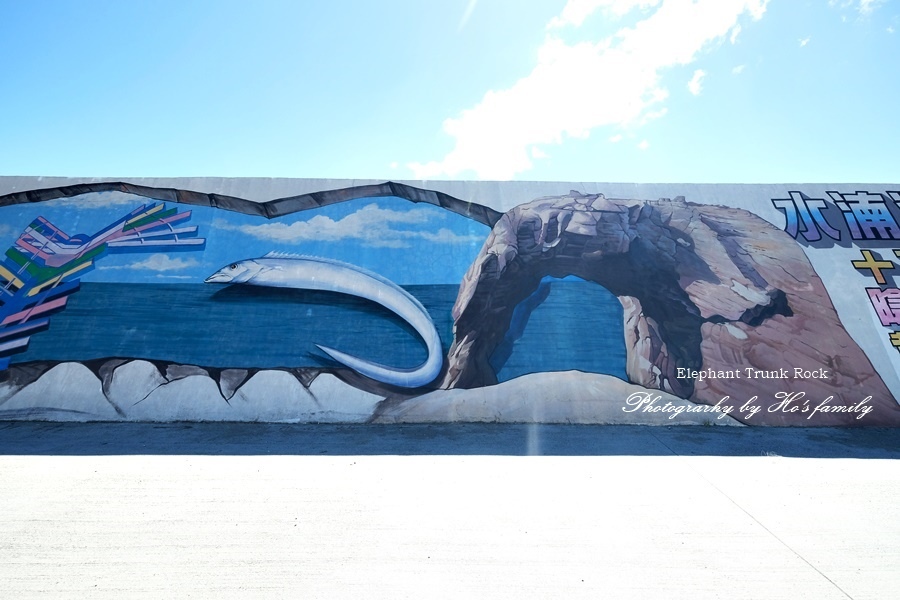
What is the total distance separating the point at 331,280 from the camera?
8.77 m

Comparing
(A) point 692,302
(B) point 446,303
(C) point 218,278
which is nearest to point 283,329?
(C) point 218,278

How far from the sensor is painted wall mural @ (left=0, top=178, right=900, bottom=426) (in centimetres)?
789

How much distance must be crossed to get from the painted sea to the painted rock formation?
0.36 metres

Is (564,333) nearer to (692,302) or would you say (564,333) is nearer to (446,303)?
(446,303)

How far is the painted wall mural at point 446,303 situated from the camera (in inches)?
311
